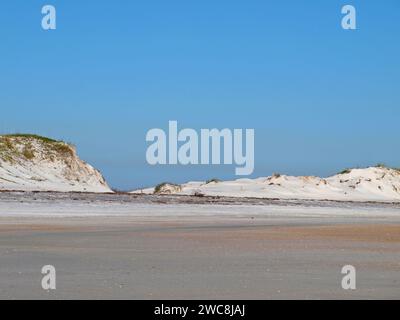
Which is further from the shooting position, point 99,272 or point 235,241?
point 235,241

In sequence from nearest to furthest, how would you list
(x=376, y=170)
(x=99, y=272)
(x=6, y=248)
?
(x=99, y=272) → (x=6, y=248) → (x=376, y=170)

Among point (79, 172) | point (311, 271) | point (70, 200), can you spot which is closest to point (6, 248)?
point (311, 271)

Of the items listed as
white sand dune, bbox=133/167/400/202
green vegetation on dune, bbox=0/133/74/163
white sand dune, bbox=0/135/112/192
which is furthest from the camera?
white sand dune, bbox=133/167/400/202

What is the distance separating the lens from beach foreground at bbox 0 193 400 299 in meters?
11.0

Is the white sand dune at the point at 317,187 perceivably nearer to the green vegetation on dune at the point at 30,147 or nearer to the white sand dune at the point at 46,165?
the white sand dune at the point at 46,165

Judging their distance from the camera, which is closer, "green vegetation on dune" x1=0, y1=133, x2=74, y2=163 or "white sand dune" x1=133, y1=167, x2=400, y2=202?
"green vegetation on dune" x1=0, y1=133, x2=74, y2=163

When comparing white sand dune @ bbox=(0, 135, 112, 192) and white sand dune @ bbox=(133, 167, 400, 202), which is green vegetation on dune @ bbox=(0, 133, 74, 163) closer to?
white sand dune @ bbox=(0, 135, 112, 192)

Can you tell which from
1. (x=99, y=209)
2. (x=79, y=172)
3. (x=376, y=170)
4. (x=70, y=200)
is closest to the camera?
(x=99, y=209)

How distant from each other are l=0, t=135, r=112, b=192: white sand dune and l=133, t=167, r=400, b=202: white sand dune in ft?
18.3

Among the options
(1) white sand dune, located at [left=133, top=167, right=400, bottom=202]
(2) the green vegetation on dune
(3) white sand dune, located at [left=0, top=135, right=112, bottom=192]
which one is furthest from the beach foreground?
(1) white sand dune, located at [left=133, top=167, right=400, bottom=202]

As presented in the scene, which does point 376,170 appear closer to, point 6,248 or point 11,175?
point 11,175

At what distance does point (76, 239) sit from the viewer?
1964 cm

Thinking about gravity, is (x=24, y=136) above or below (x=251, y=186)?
above

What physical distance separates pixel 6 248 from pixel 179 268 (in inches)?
192
